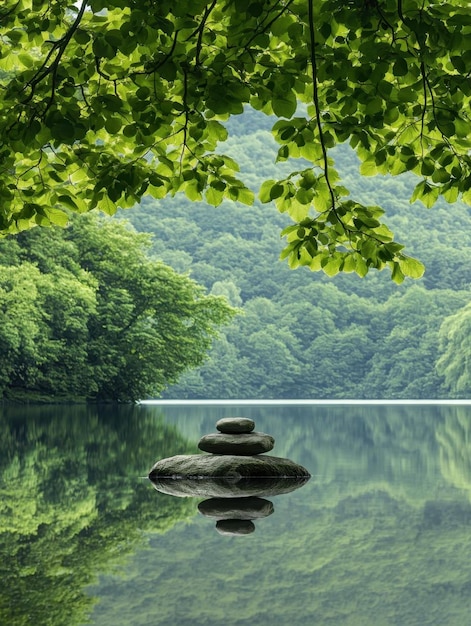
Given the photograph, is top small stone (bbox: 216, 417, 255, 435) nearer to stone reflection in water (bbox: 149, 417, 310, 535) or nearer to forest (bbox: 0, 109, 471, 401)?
stone reflection in water (bbox: 149, 417, 310, 535)

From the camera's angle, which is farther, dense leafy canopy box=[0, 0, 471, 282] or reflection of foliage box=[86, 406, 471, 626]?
reflection of foliage box=[86, 406, 471, 626]

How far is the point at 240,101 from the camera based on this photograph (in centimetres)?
525

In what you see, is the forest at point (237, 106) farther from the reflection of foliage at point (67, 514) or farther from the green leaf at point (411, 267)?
the reflection of foliage at point (67, 514)

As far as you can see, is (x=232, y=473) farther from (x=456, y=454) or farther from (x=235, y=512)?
(x=456, y=454)

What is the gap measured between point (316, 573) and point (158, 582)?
1.50 m

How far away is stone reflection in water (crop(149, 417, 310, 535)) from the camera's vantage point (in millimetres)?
12766

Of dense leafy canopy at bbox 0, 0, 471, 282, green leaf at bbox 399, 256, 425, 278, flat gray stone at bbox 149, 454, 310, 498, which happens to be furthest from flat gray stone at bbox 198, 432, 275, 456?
green leaf at bbox 399, 256, 425, 278

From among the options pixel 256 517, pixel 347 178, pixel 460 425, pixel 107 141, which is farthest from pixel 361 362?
pixel 107 141

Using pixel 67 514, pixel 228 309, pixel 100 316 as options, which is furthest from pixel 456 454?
pixel 100 316

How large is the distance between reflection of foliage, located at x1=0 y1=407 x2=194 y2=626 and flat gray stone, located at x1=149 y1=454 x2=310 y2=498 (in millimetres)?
556

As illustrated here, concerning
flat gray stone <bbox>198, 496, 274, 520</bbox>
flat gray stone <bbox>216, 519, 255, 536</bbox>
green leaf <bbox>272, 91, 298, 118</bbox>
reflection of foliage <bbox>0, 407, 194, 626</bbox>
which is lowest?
reflection of foliage <bbox>0, 407, 194, 626</bbox>

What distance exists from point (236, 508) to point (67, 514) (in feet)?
7.04

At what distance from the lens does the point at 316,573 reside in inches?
330

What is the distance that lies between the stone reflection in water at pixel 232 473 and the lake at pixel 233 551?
0.35 meters
